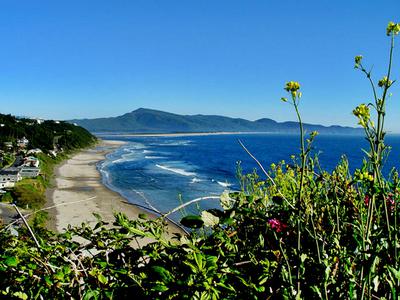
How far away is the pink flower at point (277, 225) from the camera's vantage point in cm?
176

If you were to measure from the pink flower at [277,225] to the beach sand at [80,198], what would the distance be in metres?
13.8

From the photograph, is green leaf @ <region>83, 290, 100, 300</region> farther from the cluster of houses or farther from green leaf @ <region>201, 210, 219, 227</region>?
the cluster of houses

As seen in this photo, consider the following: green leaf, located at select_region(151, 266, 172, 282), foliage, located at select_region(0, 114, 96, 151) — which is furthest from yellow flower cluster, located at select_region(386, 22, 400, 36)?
foliage, located at select_region(0, 114, 96, 151)

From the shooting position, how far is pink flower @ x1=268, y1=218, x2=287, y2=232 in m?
1.76

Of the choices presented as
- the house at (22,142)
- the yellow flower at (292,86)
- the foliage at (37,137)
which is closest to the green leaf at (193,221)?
the yellow flower at (292,86)

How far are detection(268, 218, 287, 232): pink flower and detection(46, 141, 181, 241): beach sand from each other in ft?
45.2

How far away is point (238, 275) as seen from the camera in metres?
1.51

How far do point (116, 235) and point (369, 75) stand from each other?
120 centimetres

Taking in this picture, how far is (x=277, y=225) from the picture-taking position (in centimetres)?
178

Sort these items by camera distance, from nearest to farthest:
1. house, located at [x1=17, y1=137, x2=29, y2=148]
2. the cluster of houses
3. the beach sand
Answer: the beach sand → the cluster of houses → house, located at [x1=17, y1=137, x2=29, y2=148]

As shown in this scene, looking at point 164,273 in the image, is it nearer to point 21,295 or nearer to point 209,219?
point 209,219

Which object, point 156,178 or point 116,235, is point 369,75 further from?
point 156,178

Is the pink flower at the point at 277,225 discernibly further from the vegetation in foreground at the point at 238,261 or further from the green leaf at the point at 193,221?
the green leaf at the point at 193,221

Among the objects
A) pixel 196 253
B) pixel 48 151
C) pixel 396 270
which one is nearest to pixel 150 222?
pixel 196 253
